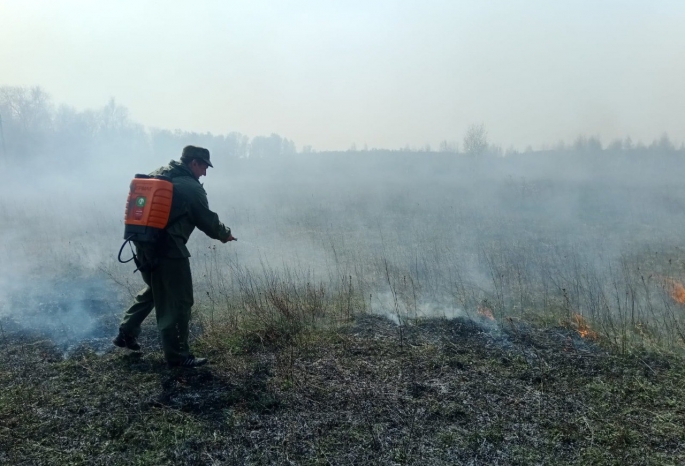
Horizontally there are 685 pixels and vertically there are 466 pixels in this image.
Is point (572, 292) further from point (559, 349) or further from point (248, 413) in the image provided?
point (248, 413)

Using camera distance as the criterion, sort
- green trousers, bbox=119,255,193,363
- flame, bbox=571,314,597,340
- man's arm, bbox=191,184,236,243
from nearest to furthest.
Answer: green trousers, bbox=119,255,193,363 → man's arm, bbox=191,184,236,243 → flame, bbox=571,314,597,340

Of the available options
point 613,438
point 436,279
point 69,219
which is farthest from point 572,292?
point 69,219

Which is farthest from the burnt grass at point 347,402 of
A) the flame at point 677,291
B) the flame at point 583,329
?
the flame at point 677,291

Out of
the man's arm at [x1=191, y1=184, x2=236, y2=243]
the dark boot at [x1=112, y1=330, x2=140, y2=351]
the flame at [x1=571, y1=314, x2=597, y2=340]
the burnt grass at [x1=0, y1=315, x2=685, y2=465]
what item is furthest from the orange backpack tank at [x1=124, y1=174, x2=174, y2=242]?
the flame at [x1=571, y1=314, x2=597, y2=340]

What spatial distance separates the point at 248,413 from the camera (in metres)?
3.24

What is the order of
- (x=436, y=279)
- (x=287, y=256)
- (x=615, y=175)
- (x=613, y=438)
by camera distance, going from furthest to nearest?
(x=615, y=175) < (x=287, y=256) < (x=436, y=279) < (x=613, y=438)

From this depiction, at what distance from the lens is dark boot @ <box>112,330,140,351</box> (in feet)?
14.0

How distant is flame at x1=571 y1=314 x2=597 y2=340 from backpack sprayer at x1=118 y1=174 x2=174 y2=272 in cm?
463

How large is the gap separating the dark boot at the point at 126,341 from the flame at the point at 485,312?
425cm

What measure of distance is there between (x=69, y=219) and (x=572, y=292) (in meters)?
14.4

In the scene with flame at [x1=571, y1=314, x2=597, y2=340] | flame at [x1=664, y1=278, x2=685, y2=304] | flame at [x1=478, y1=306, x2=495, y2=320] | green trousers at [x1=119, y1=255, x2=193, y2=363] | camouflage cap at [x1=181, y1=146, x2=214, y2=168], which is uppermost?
camouflage cap at [x1=181, y1=146, x2=214, y2=168]

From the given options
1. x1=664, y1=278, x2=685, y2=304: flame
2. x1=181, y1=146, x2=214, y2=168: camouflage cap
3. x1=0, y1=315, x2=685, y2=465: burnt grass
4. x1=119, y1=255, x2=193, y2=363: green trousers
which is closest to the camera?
x1=0, y1=315, x2=685, y2=465: burnt grass

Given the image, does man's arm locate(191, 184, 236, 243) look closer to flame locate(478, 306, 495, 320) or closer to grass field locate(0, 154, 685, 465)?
grass field locate(0, 154, 685, 465)

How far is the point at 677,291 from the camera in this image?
7.88m
